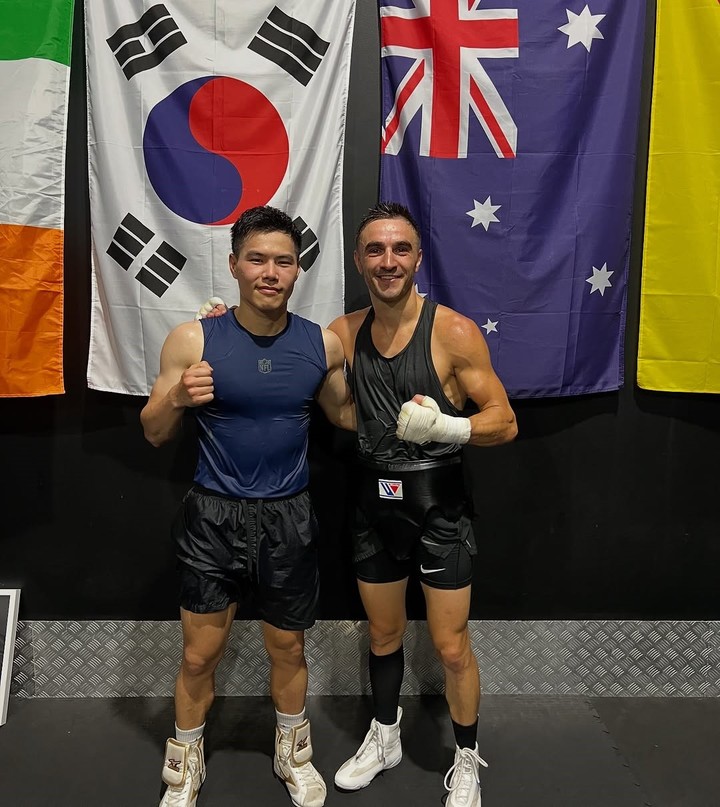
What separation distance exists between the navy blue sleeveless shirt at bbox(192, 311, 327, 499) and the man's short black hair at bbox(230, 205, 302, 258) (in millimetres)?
241

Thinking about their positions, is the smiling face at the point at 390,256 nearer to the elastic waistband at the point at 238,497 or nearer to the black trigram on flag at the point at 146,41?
the elastic waistband at the point at 238,497

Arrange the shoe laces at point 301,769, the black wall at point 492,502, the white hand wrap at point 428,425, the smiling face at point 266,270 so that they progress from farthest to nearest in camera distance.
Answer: the black wall at point 492,502
the shoe laces at point 301,769
the smiling face at point 266,270
the white hand wrap at point 428,425

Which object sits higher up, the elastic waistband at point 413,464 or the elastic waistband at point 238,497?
the elastic waistband at point 413,464

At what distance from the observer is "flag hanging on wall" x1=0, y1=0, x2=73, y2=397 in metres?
2.40

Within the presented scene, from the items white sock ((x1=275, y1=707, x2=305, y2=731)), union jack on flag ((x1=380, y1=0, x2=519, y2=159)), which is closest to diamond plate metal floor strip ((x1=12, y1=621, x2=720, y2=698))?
white sock ((x1=275, y1=707, x2=305, y2=731))

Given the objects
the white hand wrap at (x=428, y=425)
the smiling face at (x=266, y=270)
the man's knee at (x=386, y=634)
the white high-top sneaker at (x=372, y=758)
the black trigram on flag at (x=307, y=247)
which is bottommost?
the white high-top sneaker at (x=372, y=758)

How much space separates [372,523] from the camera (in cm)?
225

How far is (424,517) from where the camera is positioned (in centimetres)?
217

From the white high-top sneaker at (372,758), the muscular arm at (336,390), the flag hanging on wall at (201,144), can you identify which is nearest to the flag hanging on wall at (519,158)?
the flag hanging on wall at (201,144)

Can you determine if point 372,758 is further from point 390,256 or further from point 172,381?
point 390,256

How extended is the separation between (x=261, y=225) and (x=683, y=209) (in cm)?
166

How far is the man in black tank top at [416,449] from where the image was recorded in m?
2.12

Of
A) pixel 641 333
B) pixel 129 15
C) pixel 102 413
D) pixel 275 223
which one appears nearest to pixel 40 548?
pixel 102 413

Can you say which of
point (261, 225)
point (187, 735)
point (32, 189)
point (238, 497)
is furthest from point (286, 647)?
point (32, 189)
